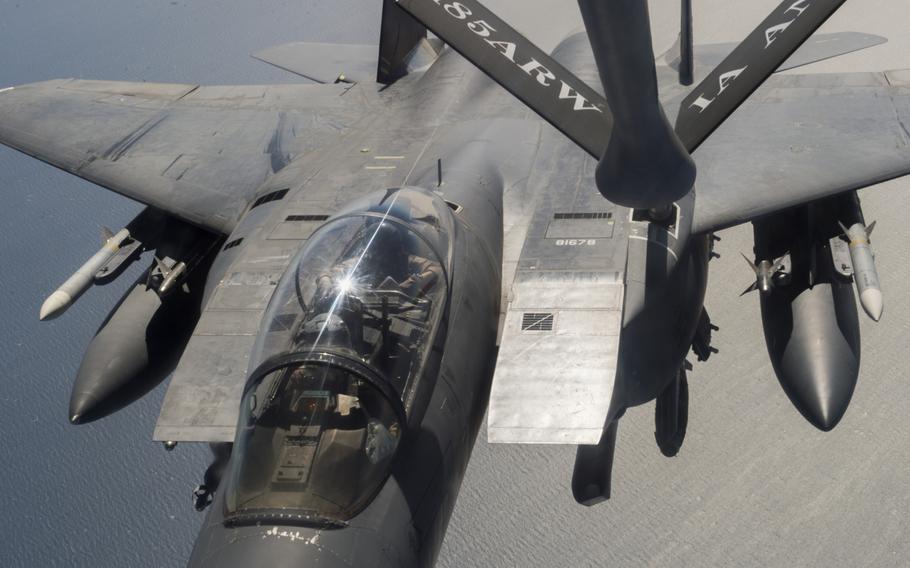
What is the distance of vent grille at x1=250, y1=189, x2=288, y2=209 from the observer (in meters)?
5.91

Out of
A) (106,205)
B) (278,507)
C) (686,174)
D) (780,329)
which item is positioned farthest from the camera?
(106,205)

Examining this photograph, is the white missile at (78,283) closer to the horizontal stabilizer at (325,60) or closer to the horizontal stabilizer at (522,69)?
the horizontal stabilizer at (522,69)

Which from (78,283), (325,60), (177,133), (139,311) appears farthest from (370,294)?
(325,60)

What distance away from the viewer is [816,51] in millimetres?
7504

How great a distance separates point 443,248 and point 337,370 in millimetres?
1140

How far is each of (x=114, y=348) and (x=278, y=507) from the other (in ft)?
10.4

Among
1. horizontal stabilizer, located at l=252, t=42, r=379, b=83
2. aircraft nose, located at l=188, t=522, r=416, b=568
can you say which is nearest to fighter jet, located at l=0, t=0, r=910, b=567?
aircraft nose, located at l=188, t=522, r=416, b=568

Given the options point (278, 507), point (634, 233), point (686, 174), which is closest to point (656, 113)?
point (686, 174)

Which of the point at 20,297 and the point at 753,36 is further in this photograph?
the point at 20,297

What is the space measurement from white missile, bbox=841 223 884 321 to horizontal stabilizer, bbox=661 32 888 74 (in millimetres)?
2254

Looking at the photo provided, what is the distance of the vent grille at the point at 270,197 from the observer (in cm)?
591

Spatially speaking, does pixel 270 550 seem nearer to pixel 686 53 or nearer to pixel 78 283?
pixel 78 283

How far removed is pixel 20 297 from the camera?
8078mm

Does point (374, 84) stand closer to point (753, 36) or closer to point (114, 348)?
point (114, 348)
